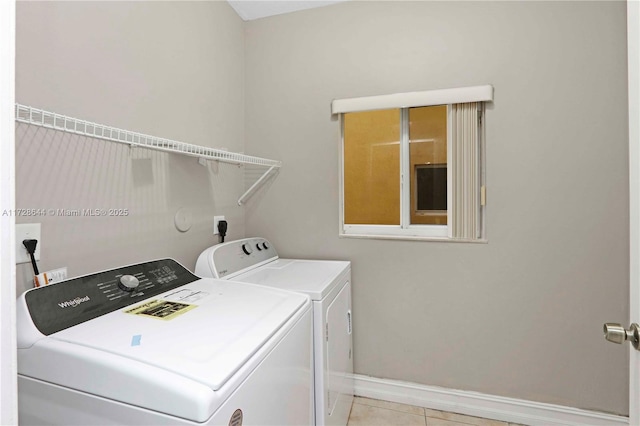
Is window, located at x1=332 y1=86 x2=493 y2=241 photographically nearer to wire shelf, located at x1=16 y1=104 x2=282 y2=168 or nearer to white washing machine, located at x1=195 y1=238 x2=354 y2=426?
white washing machine, located at x1=195 y1=238 x2=354 y2=426

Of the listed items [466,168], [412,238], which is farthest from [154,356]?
[466,168]

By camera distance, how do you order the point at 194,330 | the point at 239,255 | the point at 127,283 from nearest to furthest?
the point at 194,330 < the point at 127,283 < the point at 239,255

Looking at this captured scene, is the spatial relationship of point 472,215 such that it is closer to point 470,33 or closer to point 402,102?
point 402,102

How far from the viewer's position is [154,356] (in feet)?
2.44

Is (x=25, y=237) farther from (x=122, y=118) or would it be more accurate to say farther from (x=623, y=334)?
(x=623, y=334)

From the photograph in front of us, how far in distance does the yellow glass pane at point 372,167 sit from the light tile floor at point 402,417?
120cm

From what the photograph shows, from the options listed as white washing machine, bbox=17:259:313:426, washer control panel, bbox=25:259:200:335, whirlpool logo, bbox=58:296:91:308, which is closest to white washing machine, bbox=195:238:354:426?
white washing machine, bbox=17:259:313:426

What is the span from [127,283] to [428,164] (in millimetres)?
1827

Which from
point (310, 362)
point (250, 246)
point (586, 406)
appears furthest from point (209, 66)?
point (586, 406)

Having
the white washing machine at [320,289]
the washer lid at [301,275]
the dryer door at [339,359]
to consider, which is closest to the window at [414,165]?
the washer lid at [301,275]

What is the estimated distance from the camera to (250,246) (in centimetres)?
197

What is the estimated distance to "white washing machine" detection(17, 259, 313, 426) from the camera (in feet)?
2.27

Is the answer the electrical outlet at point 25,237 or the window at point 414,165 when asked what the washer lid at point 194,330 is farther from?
the window at point 414,165

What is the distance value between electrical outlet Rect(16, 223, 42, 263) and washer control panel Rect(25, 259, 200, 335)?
5.6 inches
